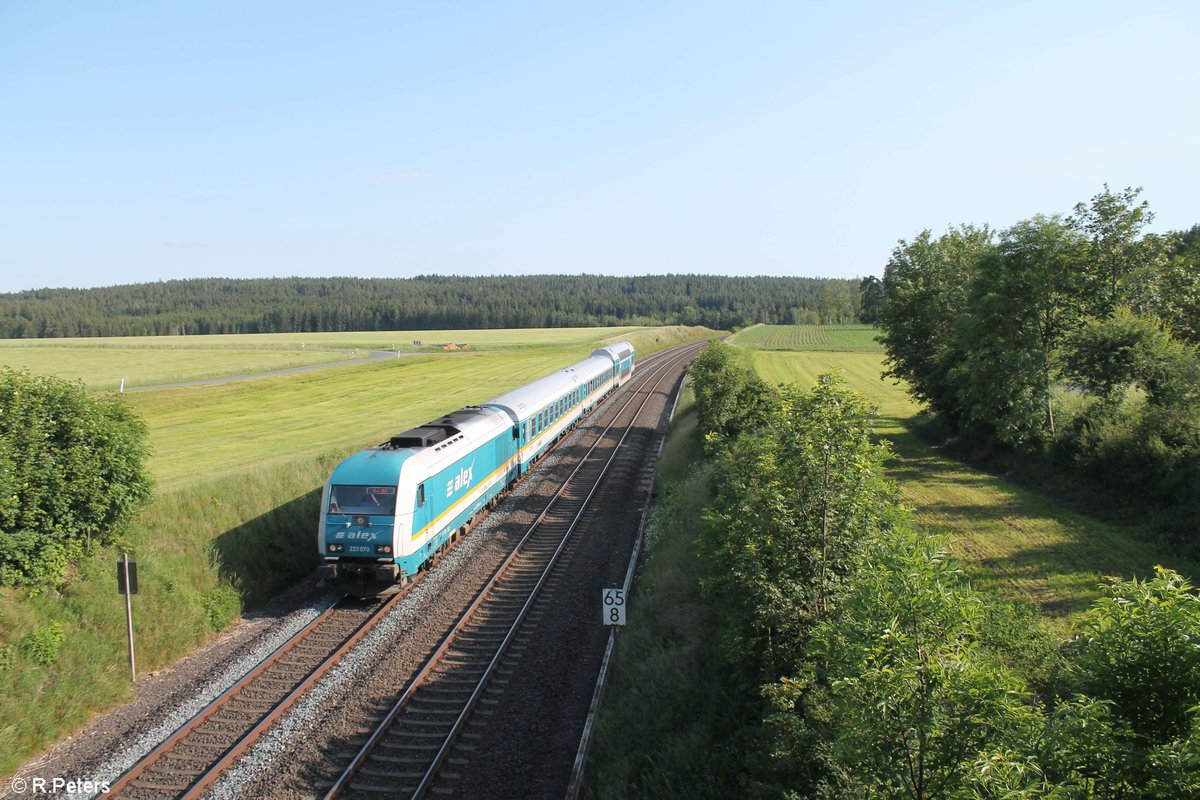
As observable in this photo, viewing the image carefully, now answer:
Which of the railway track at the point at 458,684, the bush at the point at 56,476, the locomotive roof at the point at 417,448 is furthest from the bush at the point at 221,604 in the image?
the railway track at the point at 458,684

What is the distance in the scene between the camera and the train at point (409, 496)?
16328mm

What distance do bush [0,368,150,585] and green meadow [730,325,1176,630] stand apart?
14.4 m

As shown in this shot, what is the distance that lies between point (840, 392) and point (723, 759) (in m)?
5.55

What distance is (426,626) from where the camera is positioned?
15789mm

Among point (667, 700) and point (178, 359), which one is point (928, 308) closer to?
point (667, 700)

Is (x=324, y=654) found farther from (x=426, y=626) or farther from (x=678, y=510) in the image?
(x=678, y=510)

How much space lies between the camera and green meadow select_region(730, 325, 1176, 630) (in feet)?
47.8

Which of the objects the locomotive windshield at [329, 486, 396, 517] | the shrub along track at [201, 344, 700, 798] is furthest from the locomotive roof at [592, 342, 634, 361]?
the locomotive windshield at [329, 486, 396, 517]

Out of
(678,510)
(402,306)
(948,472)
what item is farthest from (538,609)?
(402,306)

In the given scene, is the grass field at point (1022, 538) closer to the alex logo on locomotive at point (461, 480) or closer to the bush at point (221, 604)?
the alex logo on locomotive at point (461, 480)

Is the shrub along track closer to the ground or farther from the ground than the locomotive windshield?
closer to the ground

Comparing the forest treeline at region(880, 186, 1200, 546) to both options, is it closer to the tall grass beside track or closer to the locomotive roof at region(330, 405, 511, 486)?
the tall grass beside track

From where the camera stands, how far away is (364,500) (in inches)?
651

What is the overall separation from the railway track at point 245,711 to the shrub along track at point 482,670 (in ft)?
0.91
